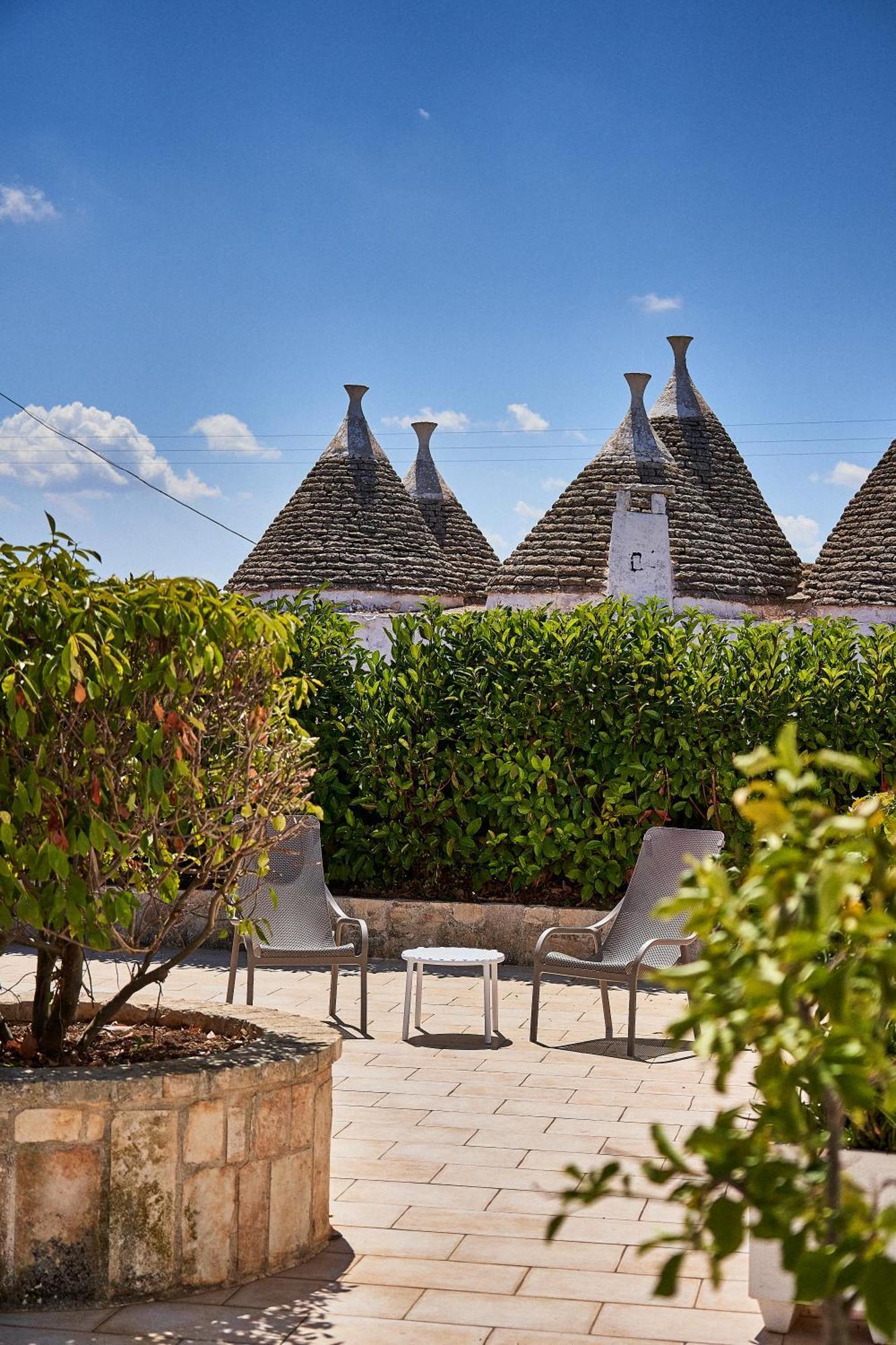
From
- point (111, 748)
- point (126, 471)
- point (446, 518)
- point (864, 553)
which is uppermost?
point (126, 471)

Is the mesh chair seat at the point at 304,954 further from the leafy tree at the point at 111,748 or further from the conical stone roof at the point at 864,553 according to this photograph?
the conical stone roof at the point at 864,553

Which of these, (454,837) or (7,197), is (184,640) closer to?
(454,837)

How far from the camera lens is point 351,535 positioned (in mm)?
24141

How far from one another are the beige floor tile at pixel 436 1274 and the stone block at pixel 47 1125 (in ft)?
3.25

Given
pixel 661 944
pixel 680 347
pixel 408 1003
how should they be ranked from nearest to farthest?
pixel 661 944, pixel 408 1003, pixel 680 347

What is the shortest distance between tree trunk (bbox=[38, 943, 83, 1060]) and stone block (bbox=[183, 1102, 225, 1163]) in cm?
70

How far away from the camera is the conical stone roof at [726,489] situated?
22453mm

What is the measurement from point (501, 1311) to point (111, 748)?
2.03 meters

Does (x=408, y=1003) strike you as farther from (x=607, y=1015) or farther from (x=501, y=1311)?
(x=501, y=1311)

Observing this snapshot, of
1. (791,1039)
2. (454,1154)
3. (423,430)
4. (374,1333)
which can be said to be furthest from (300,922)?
(423,430)

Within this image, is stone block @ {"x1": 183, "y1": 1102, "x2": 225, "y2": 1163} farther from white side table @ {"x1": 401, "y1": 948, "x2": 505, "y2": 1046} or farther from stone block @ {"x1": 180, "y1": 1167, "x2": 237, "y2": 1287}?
white side table @ {"x1": 401, "y1": 948, "x2": 505, "y2": 1046}

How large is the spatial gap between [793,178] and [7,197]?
1665 centimetres

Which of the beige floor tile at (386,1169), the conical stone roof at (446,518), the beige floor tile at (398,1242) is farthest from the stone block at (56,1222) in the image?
the conical stone roof at (446,518)

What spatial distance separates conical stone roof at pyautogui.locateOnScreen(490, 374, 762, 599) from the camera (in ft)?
70.6
